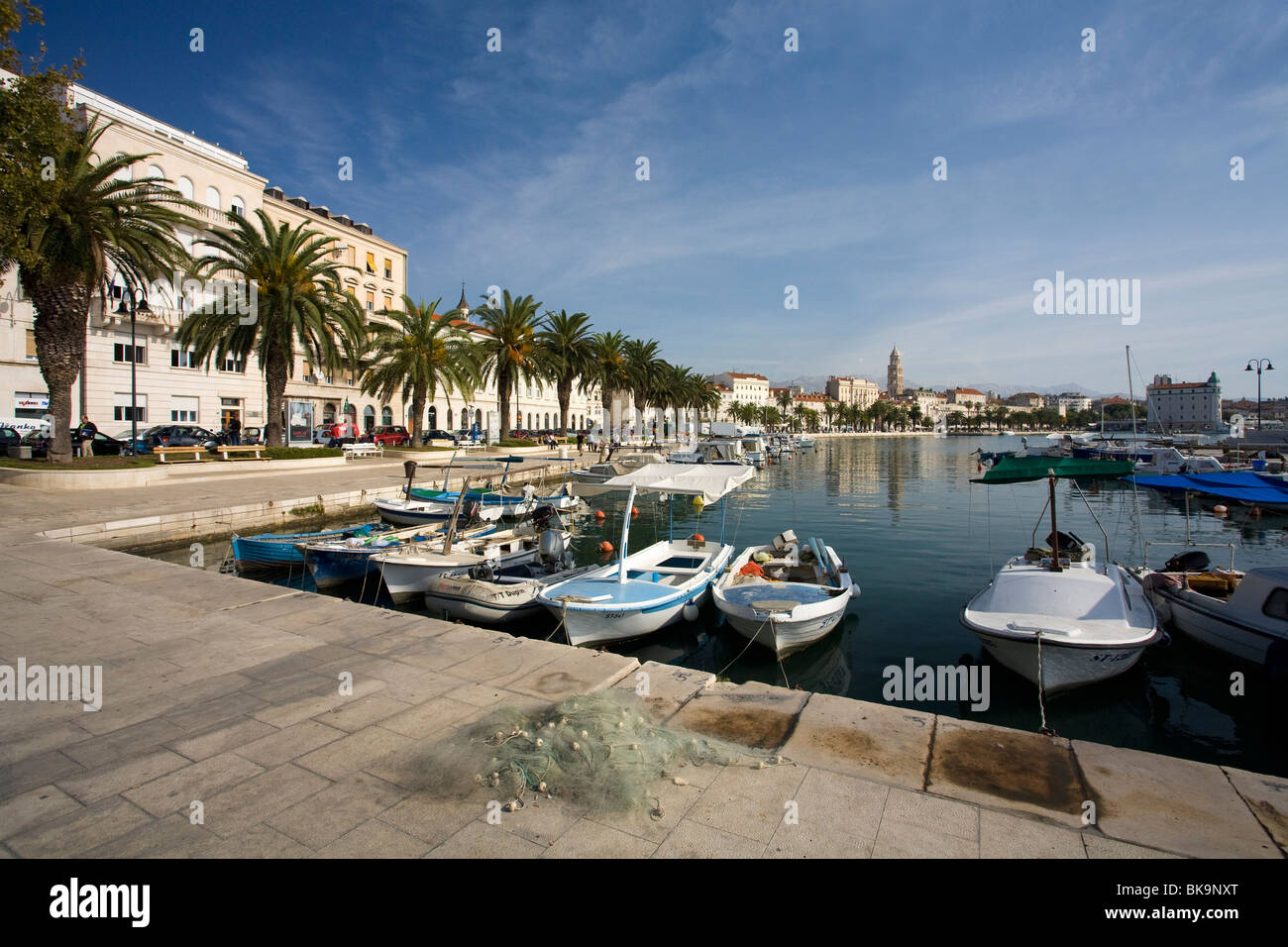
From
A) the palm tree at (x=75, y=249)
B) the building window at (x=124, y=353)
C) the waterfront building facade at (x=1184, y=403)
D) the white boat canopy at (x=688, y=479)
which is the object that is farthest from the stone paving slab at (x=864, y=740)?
the waterfront building facade at (x=1184, y=403)

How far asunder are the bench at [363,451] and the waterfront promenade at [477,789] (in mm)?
33172

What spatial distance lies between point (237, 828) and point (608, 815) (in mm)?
2346

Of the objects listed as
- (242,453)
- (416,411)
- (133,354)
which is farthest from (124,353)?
(416,411)

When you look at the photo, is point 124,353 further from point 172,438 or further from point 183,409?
point 172,438

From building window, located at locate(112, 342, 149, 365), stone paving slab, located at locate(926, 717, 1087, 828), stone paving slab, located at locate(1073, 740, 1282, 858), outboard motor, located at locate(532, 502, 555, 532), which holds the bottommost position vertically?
stone paving slab, located at locate(1073, 740, 1282, 858)

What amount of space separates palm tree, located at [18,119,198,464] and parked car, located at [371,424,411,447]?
21.9 meters

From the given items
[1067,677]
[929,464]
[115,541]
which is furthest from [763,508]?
[929,464]

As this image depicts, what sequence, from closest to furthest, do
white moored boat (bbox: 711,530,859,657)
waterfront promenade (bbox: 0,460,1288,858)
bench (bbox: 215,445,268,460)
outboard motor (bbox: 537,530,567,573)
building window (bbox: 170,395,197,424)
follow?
waterfront promenade (bbox: 0,460,1288,858) → white moored boat (bbox: 711,530,859,657) → outboard motor (bbox: 537,530,567,573) → bench (bbox: 215,445,268,460) → building window (bbox: 170,395,197,424)

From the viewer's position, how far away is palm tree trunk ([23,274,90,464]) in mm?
22125

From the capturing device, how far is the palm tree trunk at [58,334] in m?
22.1

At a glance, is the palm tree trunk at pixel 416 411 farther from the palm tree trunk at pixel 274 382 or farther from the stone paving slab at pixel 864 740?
the stone paving slab at pixel 864 740

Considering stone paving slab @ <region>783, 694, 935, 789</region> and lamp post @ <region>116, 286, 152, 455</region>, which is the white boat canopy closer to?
stone paving slab @ <region>783, 694, 935, 789</region>

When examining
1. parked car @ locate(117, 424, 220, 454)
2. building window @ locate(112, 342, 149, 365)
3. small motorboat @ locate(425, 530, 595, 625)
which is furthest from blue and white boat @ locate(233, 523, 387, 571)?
building window @ locate(112, 342, 149, 365)

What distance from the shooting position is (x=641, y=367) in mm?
65812
